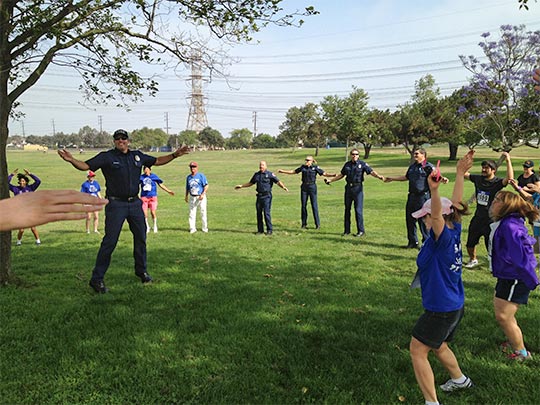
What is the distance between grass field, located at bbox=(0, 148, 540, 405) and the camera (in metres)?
3.64

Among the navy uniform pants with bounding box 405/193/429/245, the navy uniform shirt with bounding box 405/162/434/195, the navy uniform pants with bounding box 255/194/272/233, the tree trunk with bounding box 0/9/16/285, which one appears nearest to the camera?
the tree trunk with bounding box 0/9/16/285

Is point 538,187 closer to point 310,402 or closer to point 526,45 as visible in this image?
point 310,402

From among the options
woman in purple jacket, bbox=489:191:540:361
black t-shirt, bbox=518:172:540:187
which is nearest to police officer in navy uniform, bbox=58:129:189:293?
woman in purple jacket, bbox=489:191:540:361

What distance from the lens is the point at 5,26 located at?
19.7 feet

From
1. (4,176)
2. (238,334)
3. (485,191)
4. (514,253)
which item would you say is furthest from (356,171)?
(4,176)

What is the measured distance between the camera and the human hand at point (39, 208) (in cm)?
187

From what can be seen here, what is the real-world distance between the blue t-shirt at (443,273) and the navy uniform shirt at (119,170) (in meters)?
4.68

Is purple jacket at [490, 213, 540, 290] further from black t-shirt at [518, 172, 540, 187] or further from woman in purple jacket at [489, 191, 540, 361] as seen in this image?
black t-shirt at [518, 172, 540, 187]

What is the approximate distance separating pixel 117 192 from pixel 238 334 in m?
3.13

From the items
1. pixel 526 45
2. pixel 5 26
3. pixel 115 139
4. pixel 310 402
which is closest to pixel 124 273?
pixel 115 139

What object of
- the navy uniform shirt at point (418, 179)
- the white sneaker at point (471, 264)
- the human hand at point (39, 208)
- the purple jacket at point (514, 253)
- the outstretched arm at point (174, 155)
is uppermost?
the outstretched arm at point (174, 155)

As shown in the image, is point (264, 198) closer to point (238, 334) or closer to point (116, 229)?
point (116, 229)

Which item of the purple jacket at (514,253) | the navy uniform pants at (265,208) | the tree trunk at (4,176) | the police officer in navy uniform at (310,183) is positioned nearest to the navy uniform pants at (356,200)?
the police officer in navy uniform at (310,183)

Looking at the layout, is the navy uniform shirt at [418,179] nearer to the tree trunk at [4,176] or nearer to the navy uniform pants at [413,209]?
the navy uniform pants at [413,209]
